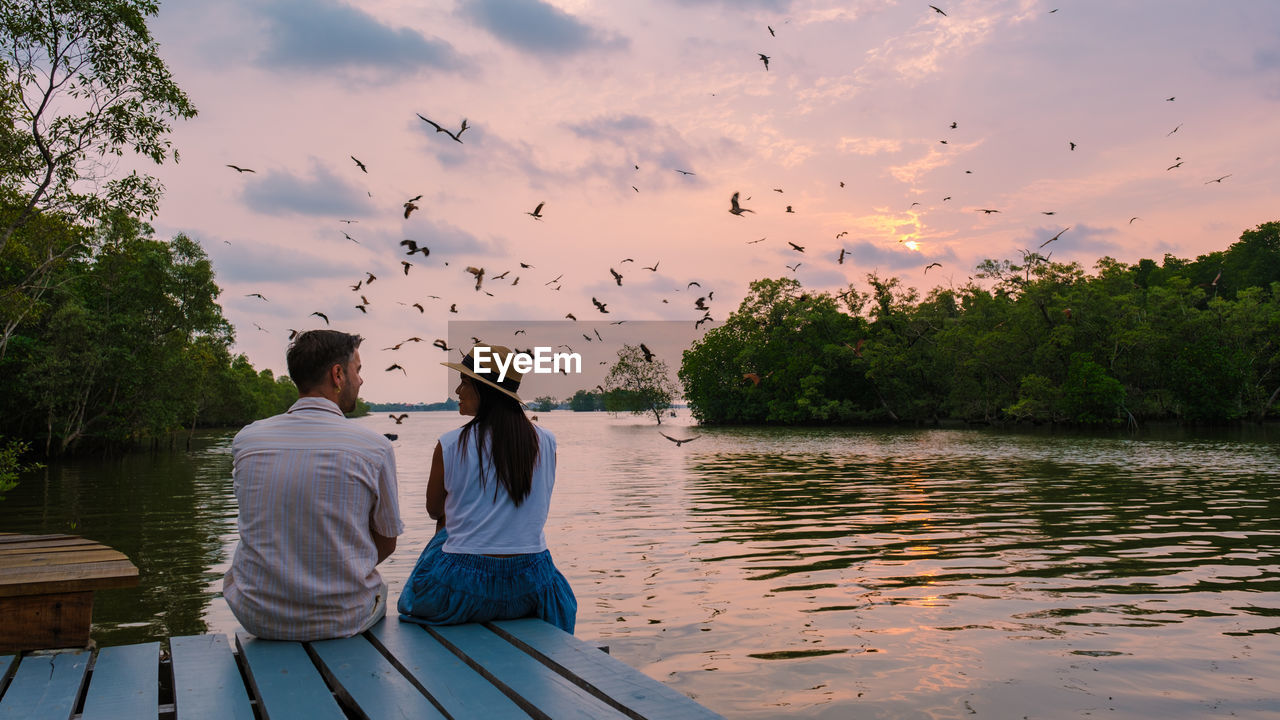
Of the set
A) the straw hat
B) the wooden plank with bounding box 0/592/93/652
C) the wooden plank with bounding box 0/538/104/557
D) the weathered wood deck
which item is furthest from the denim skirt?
the wooden plank with bounding box 0/538/104/557

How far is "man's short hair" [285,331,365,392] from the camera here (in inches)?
159

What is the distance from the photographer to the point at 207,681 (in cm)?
346

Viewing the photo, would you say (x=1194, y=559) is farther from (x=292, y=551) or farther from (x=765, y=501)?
(x=292, y=551)

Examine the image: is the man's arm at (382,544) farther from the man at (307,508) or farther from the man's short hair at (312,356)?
the man's short hair at (312,356)

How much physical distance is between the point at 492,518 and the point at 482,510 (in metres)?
0.07

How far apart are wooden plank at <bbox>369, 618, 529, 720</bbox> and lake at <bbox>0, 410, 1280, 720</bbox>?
2.84 meters

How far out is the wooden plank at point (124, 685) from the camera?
309 centimetres

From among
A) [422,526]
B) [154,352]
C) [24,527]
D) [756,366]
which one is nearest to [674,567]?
Result: [422,526]

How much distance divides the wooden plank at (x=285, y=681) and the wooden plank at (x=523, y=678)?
619 mm

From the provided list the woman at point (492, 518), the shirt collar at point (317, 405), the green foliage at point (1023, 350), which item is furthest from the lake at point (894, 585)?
the green foliage at point (1023, 350)

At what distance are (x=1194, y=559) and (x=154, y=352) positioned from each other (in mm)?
45449

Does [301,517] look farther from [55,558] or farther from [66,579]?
[55,558]

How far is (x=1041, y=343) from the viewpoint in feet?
235

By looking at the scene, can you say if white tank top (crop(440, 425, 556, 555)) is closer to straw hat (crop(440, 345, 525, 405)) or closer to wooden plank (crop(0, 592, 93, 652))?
straw hat (crop(440, 345, 525, 405))
